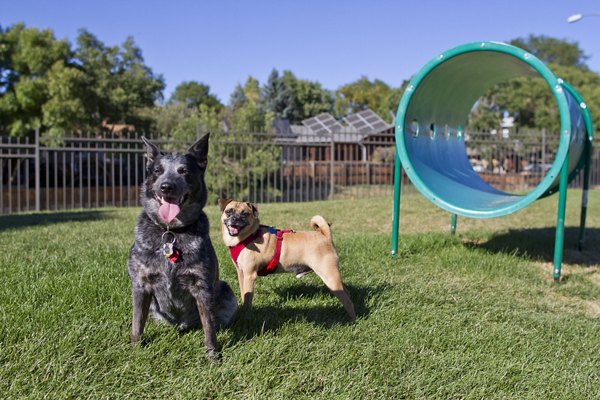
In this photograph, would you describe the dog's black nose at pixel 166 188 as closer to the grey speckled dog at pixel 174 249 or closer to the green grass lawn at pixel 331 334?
the grey speckled dog at pixel 174 249

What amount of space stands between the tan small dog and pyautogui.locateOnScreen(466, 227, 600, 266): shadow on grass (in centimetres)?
381

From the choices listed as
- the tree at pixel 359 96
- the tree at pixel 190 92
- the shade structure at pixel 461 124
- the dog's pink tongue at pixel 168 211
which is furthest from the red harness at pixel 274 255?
the tree at pixel 190 92

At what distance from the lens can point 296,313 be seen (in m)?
3.99

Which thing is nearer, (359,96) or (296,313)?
(296,313)

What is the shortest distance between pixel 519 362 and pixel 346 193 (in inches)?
525

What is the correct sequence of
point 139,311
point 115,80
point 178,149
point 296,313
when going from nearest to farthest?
1. point 139,311
2. point 296,313
3. point 178,149
4. point 115,80

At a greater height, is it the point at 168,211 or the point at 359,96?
the point at 359,96

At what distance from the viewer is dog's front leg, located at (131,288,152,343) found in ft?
10.1

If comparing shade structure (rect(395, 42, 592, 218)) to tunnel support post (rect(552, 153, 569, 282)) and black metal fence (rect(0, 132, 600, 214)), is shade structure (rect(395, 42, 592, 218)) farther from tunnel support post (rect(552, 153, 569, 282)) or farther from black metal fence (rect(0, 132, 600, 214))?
black metal fence (rect(0, 132, 600, 214))

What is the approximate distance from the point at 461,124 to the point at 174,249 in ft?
24.9

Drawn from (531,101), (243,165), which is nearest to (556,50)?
(531,101)

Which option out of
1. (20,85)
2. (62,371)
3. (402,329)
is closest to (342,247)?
(402,329)

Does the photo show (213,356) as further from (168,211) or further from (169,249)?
(168,211)

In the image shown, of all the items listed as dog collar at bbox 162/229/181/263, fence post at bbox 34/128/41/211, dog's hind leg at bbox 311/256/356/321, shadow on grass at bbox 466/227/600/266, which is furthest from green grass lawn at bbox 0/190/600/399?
fence post at bbox 34/128/41/211
